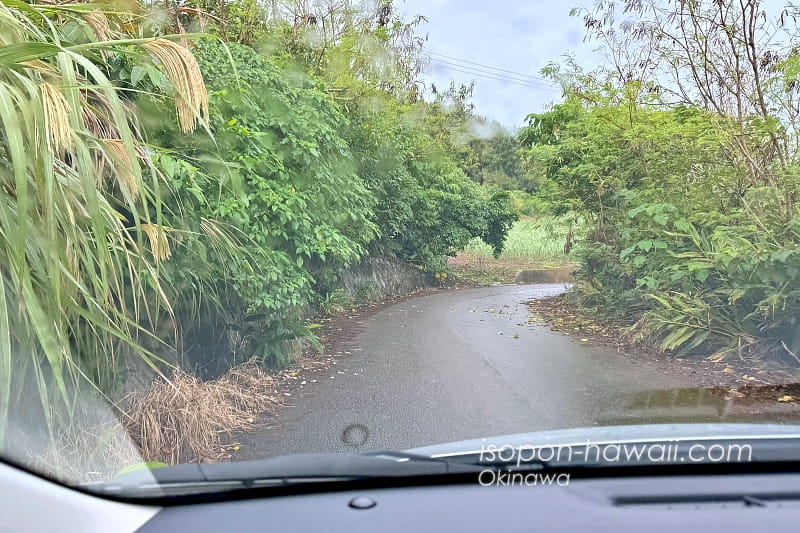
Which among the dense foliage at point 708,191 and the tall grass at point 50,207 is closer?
the tall grass at point 50,207

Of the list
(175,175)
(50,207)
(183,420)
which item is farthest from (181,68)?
(183,420)

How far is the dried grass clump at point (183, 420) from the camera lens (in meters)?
4.26

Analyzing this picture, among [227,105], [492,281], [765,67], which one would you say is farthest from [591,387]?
[492,281]

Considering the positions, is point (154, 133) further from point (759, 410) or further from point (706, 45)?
A: point (706, 45)

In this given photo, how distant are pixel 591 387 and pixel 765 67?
4.99 meters

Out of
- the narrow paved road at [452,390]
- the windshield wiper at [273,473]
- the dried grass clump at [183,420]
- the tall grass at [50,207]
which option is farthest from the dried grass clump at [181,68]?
the narrow paved road at [452,390]

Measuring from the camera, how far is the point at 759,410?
206 inches

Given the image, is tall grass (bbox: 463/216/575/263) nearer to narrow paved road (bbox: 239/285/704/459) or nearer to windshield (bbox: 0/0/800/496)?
windshield (bbox: 0/0/800/496)

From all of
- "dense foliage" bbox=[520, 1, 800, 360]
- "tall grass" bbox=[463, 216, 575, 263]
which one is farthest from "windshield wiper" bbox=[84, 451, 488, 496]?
"tall grass" bbox=[463, 216, 575, 263]

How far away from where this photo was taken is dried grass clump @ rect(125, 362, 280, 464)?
4262mm

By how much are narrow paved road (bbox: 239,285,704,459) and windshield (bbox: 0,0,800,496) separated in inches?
1.8

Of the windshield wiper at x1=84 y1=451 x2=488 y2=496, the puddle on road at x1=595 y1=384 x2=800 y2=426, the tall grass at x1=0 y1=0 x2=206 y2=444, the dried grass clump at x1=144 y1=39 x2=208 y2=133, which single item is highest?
the dried grass clump at x1=144 y1=39 x2=208 y2=133

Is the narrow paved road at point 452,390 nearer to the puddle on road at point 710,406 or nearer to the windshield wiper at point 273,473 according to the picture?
the puddle on road at point 710,406

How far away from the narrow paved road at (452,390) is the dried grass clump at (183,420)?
0.26 metres
